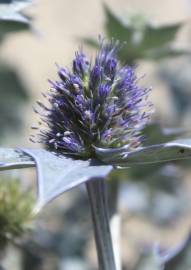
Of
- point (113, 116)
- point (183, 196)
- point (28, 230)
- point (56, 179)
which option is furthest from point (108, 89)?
point (183, 196)

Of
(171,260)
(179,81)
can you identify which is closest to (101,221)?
(171,260)

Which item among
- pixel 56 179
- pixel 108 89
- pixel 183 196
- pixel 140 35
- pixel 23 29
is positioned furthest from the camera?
pixel 183 196

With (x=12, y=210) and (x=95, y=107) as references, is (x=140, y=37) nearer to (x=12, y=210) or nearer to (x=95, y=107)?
(x=12, y=210)

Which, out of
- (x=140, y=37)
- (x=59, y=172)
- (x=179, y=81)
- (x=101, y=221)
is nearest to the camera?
(x=59, y=172)

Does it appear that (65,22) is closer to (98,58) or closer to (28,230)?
(28,230)

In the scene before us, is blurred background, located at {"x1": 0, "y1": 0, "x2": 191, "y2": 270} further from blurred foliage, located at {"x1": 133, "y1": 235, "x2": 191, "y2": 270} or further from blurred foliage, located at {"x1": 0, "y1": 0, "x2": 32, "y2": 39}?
blurred foliage, located at {"x1": 133, "y1": 235, "x2": 191, "y2": 270}

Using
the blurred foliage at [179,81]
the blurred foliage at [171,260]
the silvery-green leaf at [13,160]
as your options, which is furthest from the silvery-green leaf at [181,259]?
the blurred foliage at [179,81]
